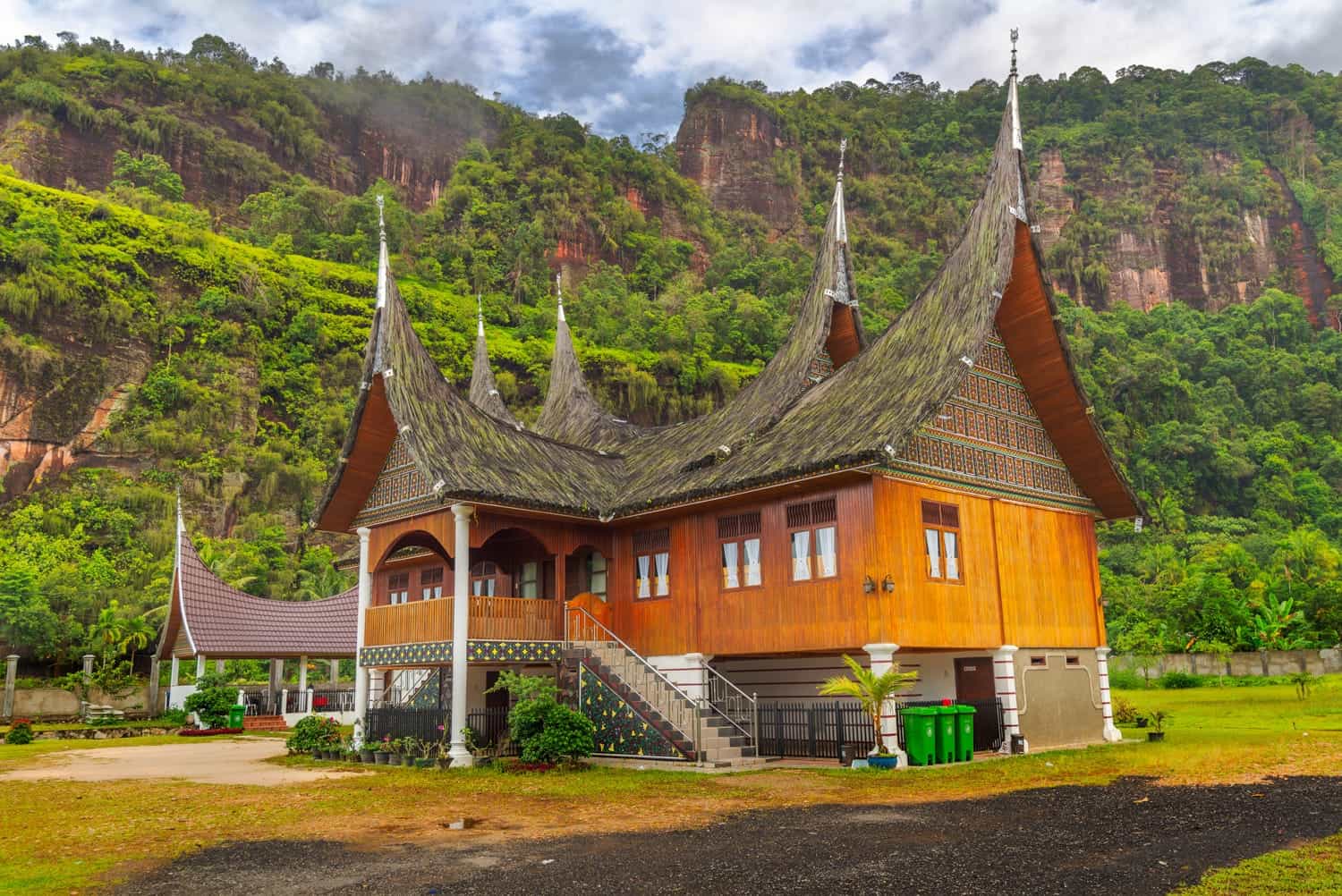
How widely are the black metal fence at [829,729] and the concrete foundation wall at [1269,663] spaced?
28156 mm

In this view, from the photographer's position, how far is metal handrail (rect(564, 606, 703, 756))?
53.4 ft

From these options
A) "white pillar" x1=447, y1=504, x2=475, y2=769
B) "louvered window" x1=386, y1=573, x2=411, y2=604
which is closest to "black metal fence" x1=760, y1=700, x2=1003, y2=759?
"white pillar" x1=447, y1=504, x2=475, y2=769

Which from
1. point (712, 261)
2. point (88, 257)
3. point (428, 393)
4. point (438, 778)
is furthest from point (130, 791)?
point (712, 261)

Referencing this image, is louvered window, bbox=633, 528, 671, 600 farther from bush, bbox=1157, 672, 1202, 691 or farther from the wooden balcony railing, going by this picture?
bush, bbox=1157, 672, 1202, 691

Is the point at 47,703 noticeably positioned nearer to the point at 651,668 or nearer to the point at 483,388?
the point at 483,388

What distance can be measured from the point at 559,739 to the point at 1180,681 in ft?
105

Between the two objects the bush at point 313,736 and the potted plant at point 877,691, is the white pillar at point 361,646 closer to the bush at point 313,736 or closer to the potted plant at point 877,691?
the bush at point 313,736

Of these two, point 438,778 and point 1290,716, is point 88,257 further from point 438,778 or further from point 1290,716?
point 1290,716

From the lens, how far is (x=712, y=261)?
336 feet

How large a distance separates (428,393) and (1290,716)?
20.4 meters

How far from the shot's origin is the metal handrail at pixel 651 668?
53.4 feet

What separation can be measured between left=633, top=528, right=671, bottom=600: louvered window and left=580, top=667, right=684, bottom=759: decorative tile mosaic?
2.45 meters

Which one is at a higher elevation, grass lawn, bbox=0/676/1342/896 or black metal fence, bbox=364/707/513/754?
black metal fence, bbox=364/707/513/754

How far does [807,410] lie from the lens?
19750 mm
